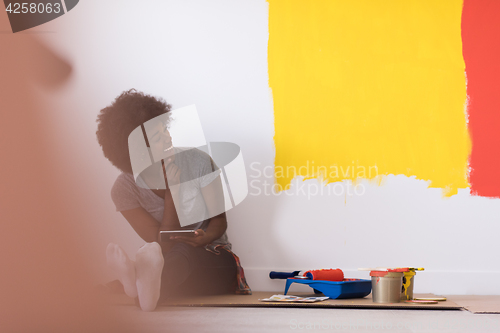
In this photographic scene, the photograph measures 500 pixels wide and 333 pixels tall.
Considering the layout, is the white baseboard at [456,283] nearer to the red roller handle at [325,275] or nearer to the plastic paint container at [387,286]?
the red roller handle at [325,275]

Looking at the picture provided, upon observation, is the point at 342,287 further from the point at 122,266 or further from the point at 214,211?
the point at 122,266

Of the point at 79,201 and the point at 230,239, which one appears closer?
the point at 79,201

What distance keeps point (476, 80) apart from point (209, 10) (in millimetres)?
1317

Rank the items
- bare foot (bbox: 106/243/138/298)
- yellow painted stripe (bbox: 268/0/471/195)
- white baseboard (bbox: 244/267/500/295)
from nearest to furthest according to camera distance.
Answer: bare foot (bbox: 106/243/138/298), white baseboard (bbox: 244/267/500/295), yellow painted stripe (bbox: 268/0/471/195)

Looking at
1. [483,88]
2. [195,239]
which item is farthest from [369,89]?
[195,239]

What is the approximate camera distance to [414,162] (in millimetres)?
1867

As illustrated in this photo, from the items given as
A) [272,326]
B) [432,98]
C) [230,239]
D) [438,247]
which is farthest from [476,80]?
[272,326]

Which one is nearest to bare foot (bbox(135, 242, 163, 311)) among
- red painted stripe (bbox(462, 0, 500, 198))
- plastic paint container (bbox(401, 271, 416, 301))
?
plastic paint container (bbox(401, 271, 416, 301))

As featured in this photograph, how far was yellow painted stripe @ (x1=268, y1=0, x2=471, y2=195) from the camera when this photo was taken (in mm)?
1871

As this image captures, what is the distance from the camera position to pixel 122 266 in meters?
1.02

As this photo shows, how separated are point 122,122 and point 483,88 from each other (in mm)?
1613

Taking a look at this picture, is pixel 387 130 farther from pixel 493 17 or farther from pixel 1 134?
pixel 1 134

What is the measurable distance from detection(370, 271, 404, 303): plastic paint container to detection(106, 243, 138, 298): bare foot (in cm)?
75

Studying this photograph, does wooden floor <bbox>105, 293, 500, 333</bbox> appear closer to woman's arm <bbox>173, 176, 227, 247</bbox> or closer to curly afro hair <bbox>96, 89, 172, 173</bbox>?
woman's arm <bbox>173, 176, 227, 247</bbox>
